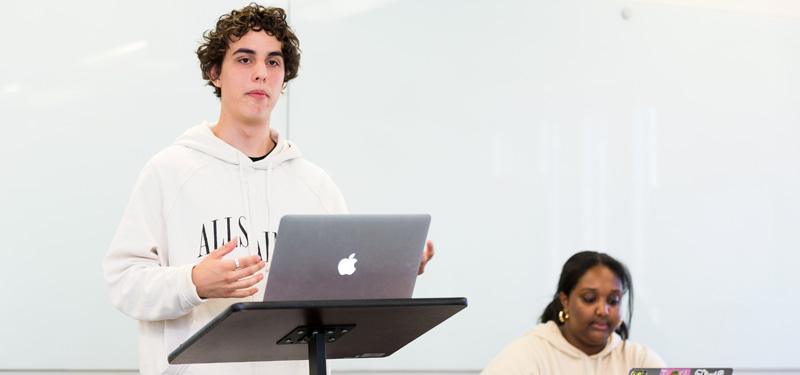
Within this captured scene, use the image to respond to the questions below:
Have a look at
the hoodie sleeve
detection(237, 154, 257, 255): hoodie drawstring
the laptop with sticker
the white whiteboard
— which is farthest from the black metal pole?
the white whiteboard

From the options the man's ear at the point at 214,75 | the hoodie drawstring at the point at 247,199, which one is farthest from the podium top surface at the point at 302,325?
the man's ear at the point at 214,75

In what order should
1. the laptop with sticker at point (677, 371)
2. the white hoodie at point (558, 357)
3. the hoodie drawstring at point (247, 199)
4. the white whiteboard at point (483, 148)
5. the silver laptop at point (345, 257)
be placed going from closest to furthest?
the silver laptop at point (345, 257), the laptop with sticker at point (677, 371), the hoodie drawstring at point (247, 199), the white hoodie at point (558, 357), the white whiteboard at point (483, 148)

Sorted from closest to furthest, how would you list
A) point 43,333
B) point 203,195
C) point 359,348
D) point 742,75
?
point 359,348
point 203,195
point 43,333
point 742,75

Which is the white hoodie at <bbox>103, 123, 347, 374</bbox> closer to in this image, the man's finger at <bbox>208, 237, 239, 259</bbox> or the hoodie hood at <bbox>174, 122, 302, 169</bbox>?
the hoodie hood at <bbox>174, 122, 302, 169</bbox>

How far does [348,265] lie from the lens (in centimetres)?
149

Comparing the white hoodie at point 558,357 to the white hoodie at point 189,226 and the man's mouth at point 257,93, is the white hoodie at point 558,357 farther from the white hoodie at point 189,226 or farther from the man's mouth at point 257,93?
the man's mouth at point 257,93

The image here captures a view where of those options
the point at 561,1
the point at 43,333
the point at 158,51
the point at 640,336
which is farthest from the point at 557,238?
the point at 43,333

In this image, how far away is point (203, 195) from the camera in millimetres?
1884

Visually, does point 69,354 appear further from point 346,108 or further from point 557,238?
point 557,238

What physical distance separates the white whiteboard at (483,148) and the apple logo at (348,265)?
1.65m

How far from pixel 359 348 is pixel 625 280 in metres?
1.49

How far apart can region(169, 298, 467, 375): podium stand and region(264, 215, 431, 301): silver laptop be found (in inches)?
2.7

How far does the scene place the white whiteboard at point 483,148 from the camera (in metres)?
2.86

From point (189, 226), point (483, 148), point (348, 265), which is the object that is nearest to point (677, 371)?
point (348, 265)
